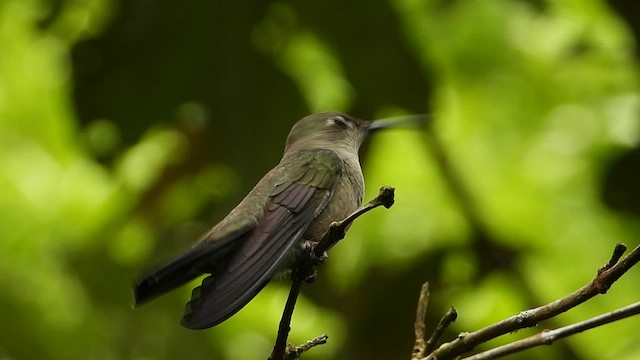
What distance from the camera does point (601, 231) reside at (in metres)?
4.55

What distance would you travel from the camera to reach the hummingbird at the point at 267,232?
2.35 m

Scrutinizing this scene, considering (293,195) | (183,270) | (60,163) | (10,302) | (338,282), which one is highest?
(60,163)

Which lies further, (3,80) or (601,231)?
(3,80)

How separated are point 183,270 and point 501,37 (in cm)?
302

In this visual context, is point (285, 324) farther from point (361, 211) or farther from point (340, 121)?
point (340, 121)

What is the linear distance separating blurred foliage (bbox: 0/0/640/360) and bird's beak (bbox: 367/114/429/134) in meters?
0.07

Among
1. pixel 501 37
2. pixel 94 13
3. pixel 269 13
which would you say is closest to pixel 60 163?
pixel 94 13

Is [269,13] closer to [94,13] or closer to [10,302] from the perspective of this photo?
[94,13]

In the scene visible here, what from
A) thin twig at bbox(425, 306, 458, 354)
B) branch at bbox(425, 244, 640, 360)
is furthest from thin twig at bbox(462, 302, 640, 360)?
thin twig at bbox(425, 306, 458, 354)

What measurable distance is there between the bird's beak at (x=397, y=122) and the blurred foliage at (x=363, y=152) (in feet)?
0.24

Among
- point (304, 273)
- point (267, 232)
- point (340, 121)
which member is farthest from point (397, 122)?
point (304, 273)

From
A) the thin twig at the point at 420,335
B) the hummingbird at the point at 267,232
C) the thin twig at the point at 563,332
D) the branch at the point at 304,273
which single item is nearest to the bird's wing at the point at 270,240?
the hummingbird at the point at 267,232

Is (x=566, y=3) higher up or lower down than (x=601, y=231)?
higher up

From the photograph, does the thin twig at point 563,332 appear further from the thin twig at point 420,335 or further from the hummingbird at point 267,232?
the hummingbird at point 267,232
